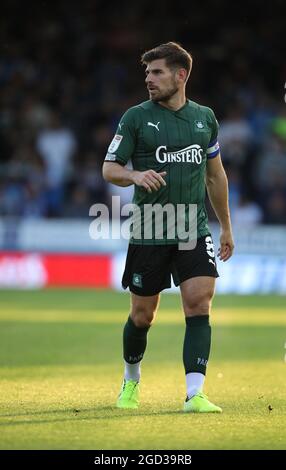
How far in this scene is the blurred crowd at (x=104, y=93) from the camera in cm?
2186

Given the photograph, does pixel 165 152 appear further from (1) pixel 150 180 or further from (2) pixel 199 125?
(1) pixel 150 180

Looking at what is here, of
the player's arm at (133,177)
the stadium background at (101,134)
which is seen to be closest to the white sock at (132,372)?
the player's arm at (133,177)

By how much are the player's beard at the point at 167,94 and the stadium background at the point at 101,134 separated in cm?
752

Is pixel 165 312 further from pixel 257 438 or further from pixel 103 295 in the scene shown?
pixel 257 438

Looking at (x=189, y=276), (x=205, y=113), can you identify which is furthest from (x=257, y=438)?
(x=205, y=113)

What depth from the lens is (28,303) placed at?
58.0 feet

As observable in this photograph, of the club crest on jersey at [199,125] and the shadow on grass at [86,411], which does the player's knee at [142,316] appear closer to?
the shadow on grass at [86,411]

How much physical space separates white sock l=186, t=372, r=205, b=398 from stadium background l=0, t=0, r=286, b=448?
24.2 ft

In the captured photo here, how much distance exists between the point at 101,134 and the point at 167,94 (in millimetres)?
14762

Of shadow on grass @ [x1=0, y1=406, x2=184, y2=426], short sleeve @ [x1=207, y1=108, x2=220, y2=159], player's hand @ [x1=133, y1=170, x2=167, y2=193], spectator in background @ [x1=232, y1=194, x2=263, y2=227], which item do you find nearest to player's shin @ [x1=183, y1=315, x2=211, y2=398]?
shadow on grass @ [x1=0, y1=406, x2=184, y2=426]

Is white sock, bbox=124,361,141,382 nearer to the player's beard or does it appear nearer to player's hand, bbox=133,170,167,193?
player's hand, bbox=133,170,167,193

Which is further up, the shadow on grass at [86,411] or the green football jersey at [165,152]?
the green football jersey at [165,152]

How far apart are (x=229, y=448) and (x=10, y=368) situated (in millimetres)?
4364
